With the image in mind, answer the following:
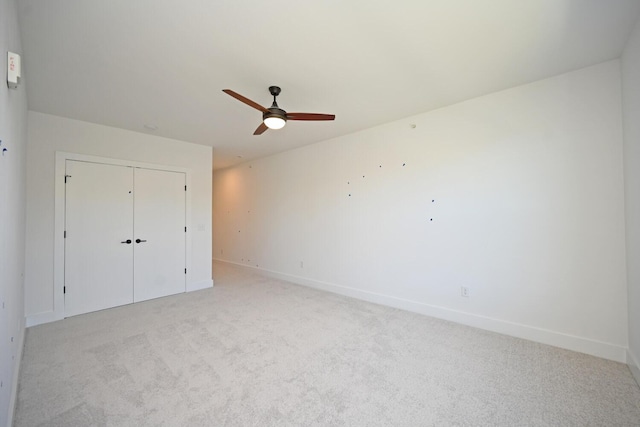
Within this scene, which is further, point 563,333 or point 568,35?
point 563,333

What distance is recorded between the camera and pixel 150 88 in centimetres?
277

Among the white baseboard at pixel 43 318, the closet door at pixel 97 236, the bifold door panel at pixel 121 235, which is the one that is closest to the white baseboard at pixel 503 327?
the bifold door panel at pixel 121 235

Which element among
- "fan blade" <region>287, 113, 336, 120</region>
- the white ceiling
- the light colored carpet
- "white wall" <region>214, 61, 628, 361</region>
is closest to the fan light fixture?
"fan blade" <region>287, 113, 336, 120</region>

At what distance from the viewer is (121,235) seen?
399 cm

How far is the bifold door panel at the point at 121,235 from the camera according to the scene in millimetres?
3600

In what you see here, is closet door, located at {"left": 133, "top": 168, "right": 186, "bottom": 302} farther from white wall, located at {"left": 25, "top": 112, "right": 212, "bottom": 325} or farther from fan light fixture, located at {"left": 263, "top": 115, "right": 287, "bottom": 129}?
fan light fixture, located at {"left": 263, "top": 115, "right": 287, "bottom": 129}

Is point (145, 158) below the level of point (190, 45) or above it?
below

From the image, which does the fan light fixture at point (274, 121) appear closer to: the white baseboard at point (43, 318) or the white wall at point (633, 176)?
the white wall at point (633, 176)

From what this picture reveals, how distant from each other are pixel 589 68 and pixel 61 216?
20.4 ft

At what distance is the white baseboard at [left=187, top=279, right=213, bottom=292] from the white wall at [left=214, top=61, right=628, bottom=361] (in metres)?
2.03

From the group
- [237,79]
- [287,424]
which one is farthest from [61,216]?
[287,424]

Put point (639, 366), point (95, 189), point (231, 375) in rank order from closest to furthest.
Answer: point (639, 366) < point (231, 375) < point (95, 189)

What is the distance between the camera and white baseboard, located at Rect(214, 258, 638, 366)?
2398 mm

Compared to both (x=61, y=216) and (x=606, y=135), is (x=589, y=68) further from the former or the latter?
(x=61, y=216)
